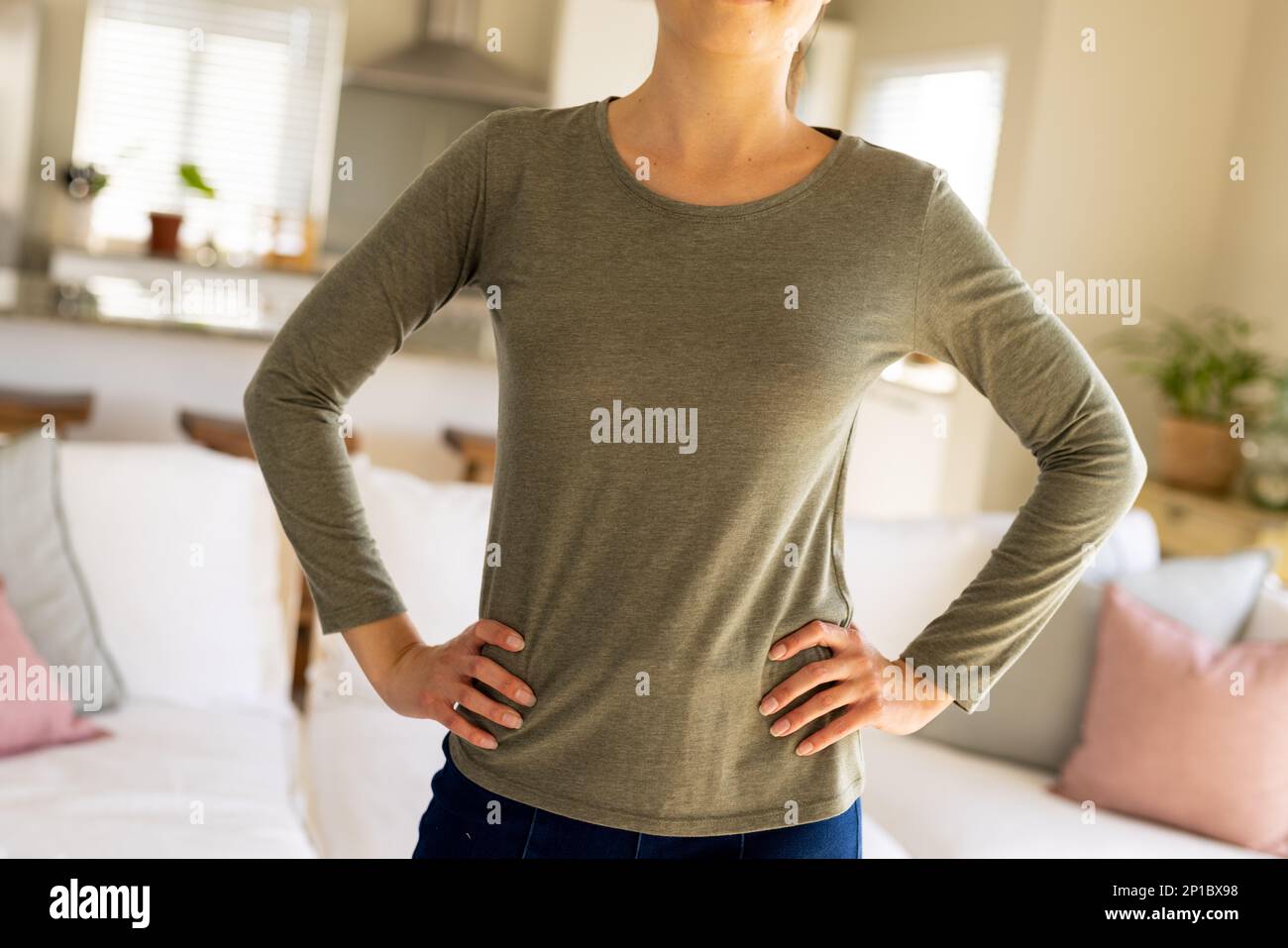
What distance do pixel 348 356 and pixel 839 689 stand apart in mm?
425

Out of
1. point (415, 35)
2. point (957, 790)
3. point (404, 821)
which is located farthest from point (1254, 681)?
point (415, 35)

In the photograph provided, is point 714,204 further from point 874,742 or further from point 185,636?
point 874,742

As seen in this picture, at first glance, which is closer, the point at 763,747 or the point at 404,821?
the point at 763,747

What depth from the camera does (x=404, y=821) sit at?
196cm

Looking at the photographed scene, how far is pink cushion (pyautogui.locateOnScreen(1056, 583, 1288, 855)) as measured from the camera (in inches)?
88.7

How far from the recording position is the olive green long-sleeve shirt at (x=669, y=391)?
2.91 feet

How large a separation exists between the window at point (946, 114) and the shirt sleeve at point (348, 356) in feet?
12.7

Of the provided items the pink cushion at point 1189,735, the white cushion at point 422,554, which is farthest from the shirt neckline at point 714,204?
the pink cushion at point 1189,735

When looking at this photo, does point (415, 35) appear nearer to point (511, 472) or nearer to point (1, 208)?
point (1, 208)

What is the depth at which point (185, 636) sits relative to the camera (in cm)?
224

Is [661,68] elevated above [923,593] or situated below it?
above

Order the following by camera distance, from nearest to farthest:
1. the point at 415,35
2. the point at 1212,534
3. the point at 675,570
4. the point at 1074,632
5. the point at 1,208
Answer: the point at 675,570 < the point at 1074,632 < the point at 1212,534 < the point at 1,208 < the point at 415,35

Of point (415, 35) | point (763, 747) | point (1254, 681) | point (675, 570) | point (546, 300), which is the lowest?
point (1254, 681)

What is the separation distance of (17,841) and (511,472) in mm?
1148
